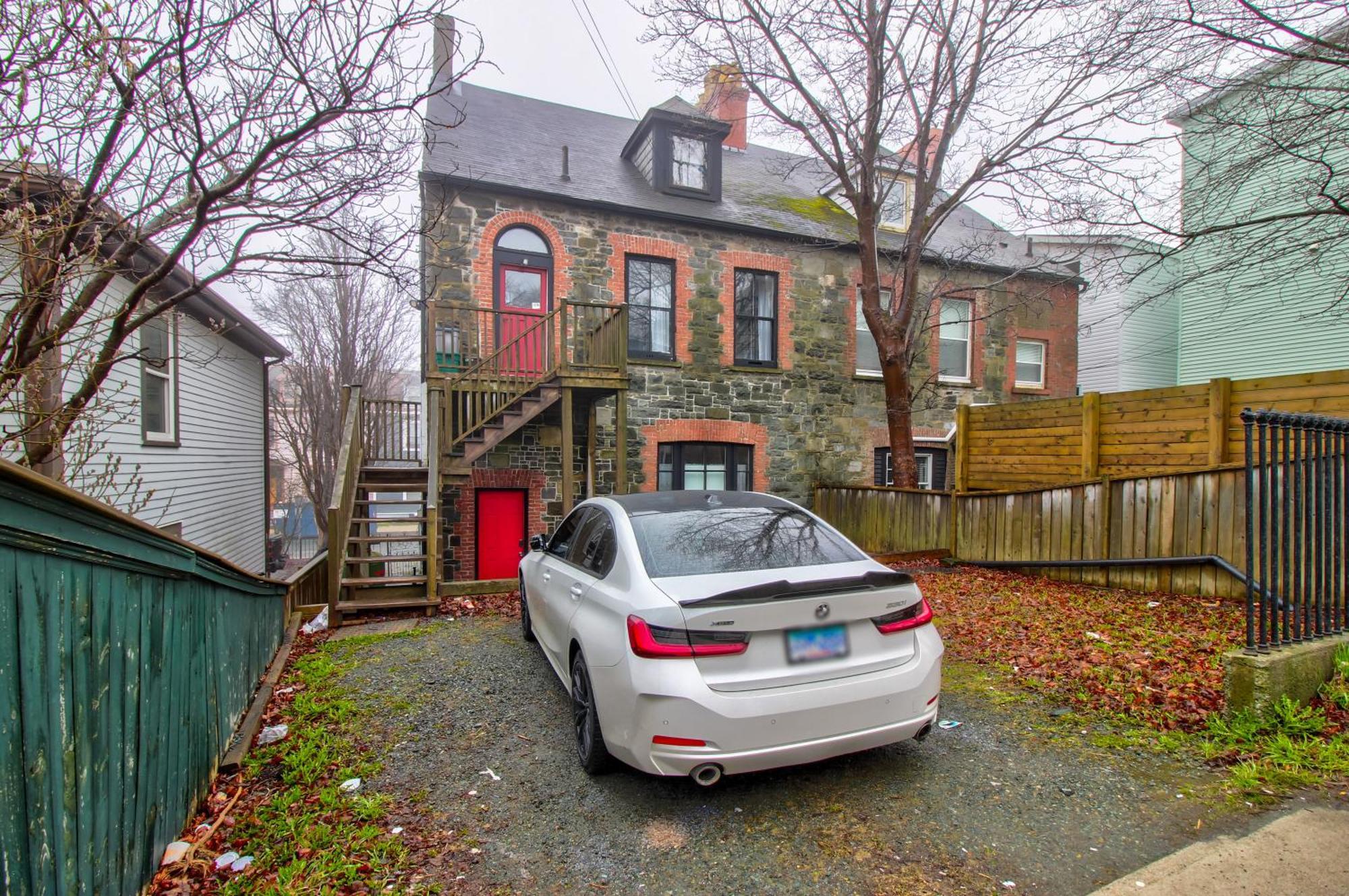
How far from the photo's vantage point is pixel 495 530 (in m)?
10.7

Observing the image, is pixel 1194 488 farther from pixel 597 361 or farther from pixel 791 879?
pixel 597 361

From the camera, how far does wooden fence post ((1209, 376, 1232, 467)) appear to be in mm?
6391

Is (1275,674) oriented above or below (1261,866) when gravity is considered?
above

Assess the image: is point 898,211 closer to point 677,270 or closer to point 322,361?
point 677,270

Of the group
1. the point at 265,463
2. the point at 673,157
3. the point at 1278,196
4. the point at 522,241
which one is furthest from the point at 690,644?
the point at 265,463

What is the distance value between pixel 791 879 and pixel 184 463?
1036 cm

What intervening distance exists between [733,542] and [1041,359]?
14.8 meters

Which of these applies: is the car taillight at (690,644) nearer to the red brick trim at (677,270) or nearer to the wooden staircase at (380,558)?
the wooden staircase at (380,558)

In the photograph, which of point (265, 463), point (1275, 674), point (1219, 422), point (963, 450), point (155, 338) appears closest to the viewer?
point (1275, 674)

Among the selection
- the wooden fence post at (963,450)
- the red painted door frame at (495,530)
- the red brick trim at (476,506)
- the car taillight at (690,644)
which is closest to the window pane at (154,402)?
the red brick trim at (476,506)

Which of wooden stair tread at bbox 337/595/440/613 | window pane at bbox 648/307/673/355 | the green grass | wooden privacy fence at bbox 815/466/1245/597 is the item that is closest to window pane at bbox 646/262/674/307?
window pane at bbox 648/307/673/355

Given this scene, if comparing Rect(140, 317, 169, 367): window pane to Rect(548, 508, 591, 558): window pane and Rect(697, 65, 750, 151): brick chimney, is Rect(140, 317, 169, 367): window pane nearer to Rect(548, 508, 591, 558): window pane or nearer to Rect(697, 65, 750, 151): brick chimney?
Rect(548, 508, 591, 558): window pane

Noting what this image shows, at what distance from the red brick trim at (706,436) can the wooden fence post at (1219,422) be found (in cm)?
697

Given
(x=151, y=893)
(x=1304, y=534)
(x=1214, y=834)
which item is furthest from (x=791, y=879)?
(x=1304, y=534)
